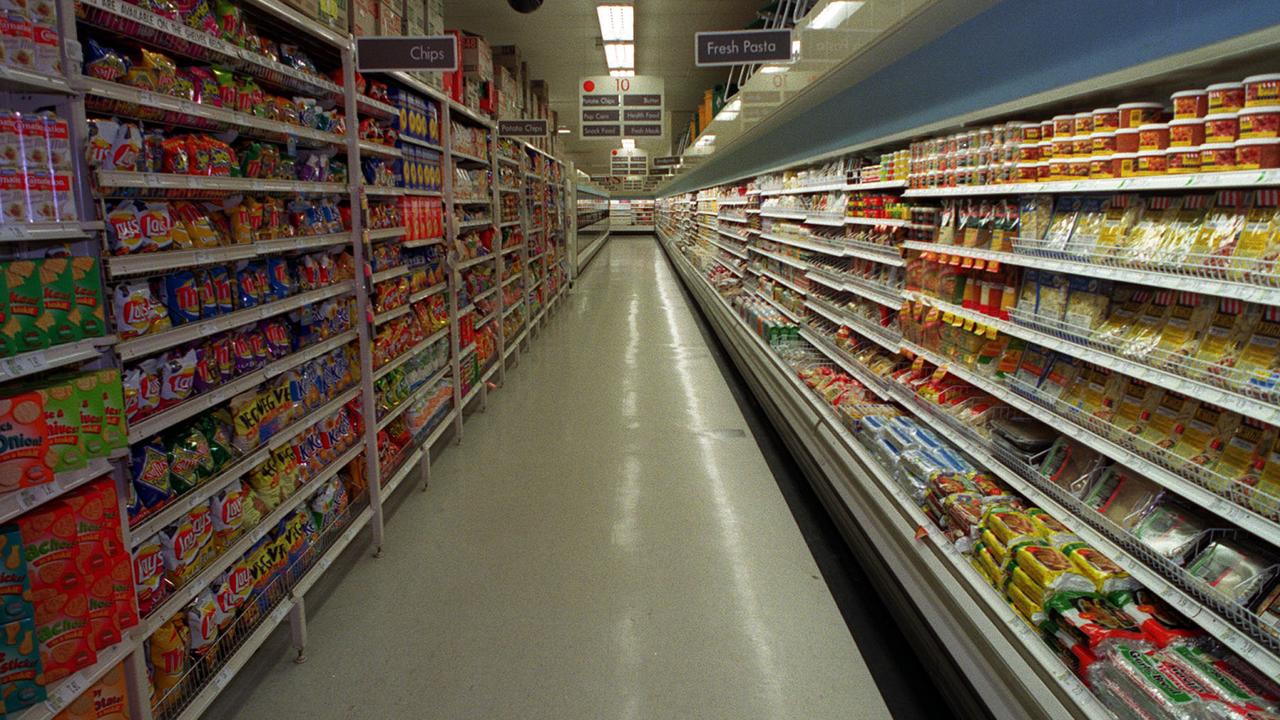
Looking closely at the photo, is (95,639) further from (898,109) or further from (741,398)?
(741,398)

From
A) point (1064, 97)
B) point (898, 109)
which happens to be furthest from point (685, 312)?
point (1064, 97)

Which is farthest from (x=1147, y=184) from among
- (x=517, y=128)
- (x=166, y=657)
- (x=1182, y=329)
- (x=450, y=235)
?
(x=517, y=128)

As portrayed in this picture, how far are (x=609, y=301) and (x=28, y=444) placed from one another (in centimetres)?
1158

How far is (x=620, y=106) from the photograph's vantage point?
31.1ft

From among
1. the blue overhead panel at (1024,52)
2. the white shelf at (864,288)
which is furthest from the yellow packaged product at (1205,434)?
the white shelf at (864,288)

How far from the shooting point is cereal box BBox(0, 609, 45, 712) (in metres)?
1.52

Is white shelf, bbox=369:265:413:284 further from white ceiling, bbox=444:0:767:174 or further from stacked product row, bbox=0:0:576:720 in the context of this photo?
→ white ceiling, bbox=444:0:767:174

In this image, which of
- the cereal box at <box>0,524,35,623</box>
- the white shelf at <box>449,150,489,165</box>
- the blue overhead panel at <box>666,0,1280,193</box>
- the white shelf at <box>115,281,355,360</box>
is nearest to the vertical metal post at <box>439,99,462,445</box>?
the white shelf at <box>449,150,489,165</box>

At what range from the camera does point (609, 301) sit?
42.8ft

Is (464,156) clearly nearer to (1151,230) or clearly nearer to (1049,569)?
(1151,230)

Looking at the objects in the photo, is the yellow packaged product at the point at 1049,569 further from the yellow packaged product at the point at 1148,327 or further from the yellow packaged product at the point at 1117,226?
the yellow packaged product at the point at 1117,226

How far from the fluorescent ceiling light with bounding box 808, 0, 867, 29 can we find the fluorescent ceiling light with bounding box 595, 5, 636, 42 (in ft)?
11.2

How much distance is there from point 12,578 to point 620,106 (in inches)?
351

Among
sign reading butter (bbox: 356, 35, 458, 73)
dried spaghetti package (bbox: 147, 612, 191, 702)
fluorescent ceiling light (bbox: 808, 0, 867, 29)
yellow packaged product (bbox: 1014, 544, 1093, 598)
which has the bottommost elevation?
dried spaghetti package (bbox: 147, 612, 191, 702)
